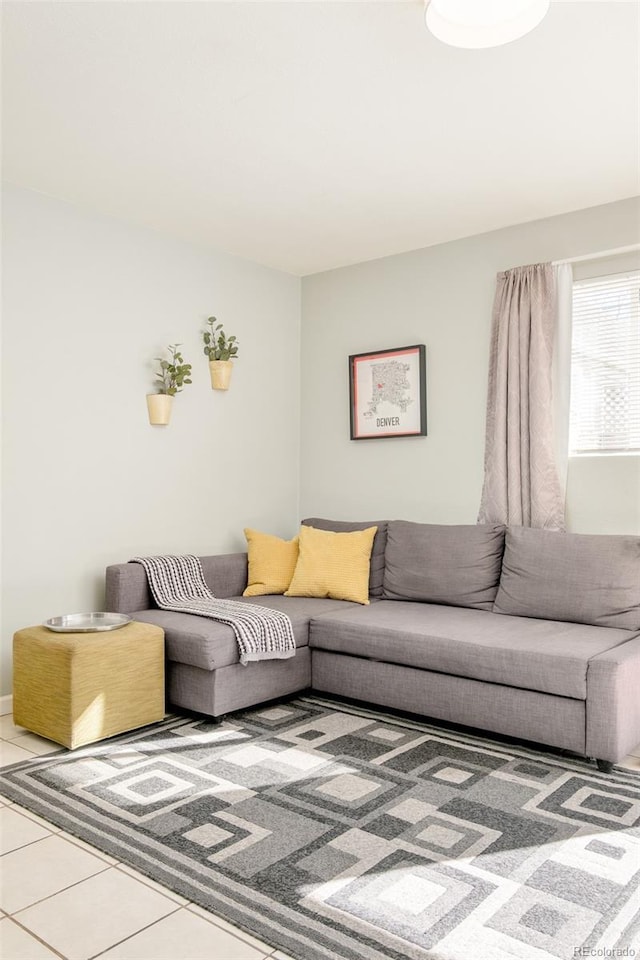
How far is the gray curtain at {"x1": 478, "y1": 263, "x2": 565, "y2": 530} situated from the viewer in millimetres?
3979

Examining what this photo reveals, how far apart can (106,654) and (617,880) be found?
80.9 inches

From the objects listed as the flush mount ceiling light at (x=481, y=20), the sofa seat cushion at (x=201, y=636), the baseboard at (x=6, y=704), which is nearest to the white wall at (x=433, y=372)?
the sofa seat cushion at (x=201, y=636)

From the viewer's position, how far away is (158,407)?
13.8 ft

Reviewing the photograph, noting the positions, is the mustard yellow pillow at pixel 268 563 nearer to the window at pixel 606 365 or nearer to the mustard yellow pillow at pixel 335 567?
the mustard yellow pillow at pixel 335 567

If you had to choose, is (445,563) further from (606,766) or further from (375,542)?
(606,766)

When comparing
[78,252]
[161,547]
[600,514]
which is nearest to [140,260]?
[78,252]

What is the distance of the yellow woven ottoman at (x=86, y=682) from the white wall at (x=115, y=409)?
49 cm

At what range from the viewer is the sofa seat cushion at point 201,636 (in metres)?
3.28

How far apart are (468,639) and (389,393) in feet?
6.55

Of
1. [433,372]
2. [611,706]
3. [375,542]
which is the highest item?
[433,372]

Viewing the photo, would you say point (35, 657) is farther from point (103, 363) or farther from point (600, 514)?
point (600, 514)

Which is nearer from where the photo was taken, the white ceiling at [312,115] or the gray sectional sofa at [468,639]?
the white ceiling at [312,115]

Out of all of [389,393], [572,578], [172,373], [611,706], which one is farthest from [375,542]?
[611,706]

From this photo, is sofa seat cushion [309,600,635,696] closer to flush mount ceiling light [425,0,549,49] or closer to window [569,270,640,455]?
window [569,270,640,455]
